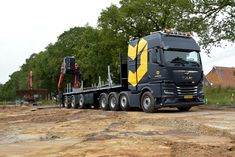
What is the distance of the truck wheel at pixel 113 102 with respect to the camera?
24.5 metres

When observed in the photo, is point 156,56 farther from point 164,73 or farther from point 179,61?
point 179,61

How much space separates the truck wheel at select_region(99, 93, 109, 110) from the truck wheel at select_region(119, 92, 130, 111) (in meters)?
1.93

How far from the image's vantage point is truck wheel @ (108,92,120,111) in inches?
963

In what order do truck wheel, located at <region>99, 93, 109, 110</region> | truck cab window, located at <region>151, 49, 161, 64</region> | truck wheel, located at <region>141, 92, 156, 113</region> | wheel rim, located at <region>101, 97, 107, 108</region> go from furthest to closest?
wheel rim, located at <region>101, 97, 107, 108</region>
truck wheel, located at <region>99, 93, 109, 110</region>
truck wheel, located at <region>141, 92, 156, 113</region>
truck cab window, located at <region>151, 49, 161, 64</region>

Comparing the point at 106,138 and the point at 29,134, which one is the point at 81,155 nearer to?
the point at 106,138

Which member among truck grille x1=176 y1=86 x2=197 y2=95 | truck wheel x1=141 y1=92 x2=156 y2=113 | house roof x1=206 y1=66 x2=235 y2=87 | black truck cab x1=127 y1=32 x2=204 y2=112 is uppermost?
house roof x1=206 y1=66 x2=235 y2=87

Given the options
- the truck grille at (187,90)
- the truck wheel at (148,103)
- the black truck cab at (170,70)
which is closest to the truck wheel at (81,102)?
the black truck cab at (170,70)

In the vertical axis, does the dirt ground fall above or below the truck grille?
below

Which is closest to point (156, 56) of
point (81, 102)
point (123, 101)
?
point (123, 101)

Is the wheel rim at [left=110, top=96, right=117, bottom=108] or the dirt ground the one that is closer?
the dirt ground

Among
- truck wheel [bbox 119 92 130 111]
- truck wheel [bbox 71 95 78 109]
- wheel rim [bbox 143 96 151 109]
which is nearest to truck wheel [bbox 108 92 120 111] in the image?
truck wheel [bbox 119 92 130 111]

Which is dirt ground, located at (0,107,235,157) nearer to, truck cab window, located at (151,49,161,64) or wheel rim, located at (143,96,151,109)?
truck cab window, located at (151,49,161,64)

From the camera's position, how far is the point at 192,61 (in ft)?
69.1

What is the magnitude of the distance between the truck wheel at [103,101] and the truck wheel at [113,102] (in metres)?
0.52
